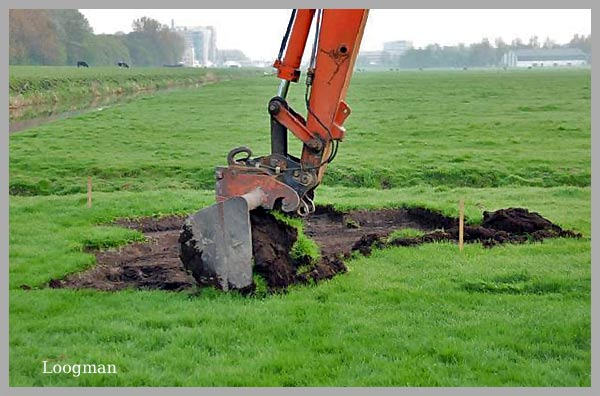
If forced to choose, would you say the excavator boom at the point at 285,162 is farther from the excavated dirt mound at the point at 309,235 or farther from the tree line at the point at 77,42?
the tree line at the point at 77,42

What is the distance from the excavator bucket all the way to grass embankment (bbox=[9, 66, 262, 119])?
2706 cm

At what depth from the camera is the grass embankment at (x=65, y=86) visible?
124 ft

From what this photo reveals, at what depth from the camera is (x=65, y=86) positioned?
44.1 m

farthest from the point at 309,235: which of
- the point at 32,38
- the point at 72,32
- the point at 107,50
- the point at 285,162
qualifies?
the point at 107,50

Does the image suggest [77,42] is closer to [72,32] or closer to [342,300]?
[72,32]

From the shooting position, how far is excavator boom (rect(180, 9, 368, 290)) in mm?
8656

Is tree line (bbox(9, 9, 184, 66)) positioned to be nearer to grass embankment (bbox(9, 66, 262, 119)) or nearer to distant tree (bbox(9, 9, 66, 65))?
distant tree (bbox(9, 9, 66, 65))

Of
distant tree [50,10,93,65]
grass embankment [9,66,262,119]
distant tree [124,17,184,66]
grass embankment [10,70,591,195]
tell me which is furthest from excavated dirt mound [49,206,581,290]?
distant tree [124,17,184,66]

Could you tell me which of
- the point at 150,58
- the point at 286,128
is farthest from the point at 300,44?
the point at 150,58

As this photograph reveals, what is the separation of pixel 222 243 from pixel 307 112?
190 centimetres

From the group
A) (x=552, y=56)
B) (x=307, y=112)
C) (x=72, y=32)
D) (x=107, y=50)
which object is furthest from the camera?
(x=107, y=50)

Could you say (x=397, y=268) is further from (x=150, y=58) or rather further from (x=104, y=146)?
(x=150, y=58)

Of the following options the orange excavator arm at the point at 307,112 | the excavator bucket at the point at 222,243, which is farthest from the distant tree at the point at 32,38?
the excavator bucket at the point at 222,243

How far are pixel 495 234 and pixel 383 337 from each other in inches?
190
